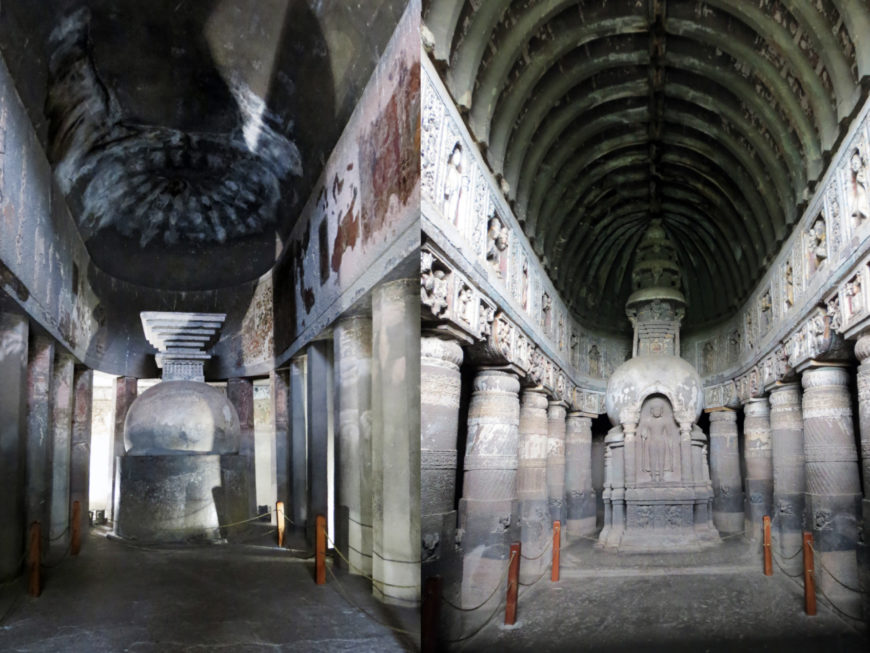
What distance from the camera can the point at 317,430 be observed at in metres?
8.09

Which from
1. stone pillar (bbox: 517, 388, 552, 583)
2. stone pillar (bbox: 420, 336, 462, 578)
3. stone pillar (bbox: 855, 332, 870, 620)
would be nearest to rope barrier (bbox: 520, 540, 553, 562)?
stone pillar (bbox: 517, 388, 552, 583)

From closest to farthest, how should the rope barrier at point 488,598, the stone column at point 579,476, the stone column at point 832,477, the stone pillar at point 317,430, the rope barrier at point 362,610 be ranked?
the stone column at point 832,477, the rope barrier at point 488,598, the stone column at point 579,476, the rope barrier at point 362,610, the stone pillar at point 317,430

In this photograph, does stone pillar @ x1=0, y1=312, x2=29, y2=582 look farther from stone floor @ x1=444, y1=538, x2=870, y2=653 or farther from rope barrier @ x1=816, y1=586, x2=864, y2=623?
rope barrier @ x1=816, y1=586, x2=864, y2=623

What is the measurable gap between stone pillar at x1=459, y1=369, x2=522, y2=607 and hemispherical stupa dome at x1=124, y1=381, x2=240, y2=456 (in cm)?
307

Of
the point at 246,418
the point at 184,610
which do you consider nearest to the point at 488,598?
the point at 184,610

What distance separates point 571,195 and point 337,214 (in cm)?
288

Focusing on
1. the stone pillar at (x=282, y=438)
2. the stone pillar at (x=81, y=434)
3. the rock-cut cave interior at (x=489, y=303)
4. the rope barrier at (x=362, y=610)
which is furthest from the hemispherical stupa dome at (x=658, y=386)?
the stone pillar at (x=282, y=438)

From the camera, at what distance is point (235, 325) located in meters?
6.43

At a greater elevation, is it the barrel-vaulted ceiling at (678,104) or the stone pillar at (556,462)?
the barrel-vaulted ceiling at (678,104)

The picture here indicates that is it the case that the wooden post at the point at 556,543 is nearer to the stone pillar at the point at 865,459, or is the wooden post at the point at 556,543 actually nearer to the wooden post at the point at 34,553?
the stone pillar at the point at 865,459

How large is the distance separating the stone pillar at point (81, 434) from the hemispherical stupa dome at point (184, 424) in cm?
113

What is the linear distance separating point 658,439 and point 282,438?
245 inches

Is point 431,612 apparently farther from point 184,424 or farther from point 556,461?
point 184,424

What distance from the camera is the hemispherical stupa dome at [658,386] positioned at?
4.03 meters
